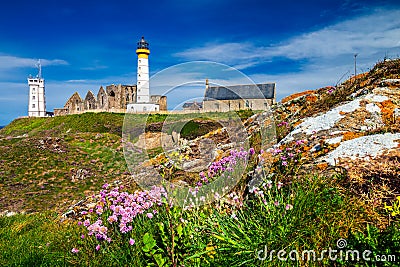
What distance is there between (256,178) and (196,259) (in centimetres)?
164

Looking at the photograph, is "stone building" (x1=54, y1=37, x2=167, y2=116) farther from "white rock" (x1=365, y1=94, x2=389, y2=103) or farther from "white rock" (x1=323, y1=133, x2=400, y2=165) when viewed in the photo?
"white rock" (x1=323, y1=133, x2=400, y2=165)

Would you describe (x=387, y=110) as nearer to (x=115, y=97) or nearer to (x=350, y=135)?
(x=350, y=135)

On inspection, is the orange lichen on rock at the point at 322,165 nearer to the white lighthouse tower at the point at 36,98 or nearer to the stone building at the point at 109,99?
the stone building at the point at 109,99

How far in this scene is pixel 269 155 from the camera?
495cm

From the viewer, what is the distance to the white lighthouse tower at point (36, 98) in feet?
284

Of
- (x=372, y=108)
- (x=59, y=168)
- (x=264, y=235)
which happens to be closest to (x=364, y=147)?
(x=372, y=108)

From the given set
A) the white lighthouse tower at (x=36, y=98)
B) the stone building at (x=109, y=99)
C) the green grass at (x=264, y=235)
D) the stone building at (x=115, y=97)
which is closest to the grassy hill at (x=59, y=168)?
the green grass at (x=264, y=235)

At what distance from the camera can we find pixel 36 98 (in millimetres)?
87562

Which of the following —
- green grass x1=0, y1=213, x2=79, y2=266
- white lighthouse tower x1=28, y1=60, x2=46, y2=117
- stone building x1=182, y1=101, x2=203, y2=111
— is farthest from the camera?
white lighthouse tower x1=28, y1=60, x2=46, y2=117

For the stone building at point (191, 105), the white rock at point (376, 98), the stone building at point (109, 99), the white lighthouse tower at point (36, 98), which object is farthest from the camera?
the white lighthouse tower at point (36, 98)

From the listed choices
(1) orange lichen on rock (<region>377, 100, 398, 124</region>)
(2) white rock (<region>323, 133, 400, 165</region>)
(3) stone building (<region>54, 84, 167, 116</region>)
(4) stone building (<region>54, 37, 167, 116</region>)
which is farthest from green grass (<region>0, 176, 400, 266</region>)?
(3) stone building (<region>54, 84, 167, 116</region>)

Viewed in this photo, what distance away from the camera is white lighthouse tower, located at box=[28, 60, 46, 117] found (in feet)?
284
